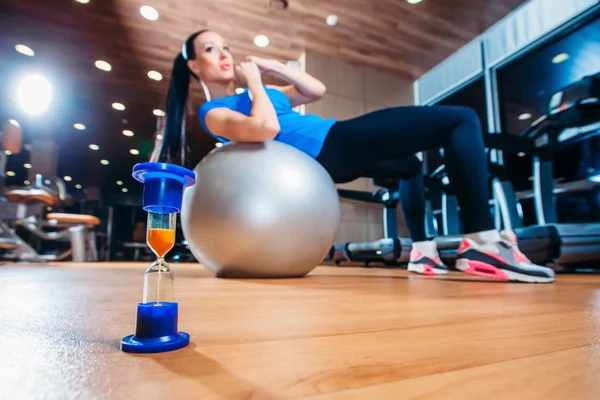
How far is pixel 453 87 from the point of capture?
387 cm

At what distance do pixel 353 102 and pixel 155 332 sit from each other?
3798 millimetres

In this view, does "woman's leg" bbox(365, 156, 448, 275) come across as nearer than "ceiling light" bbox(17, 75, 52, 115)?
Yes

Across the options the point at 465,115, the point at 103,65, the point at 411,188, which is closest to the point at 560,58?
the point at 411,188

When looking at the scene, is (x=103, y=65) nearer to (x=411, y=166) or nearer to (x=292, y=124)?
(x=292, y=124)

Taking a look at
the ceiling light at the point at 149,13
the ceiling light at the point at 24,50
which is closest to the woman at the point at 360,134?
the ceiling light at the point at 149,13

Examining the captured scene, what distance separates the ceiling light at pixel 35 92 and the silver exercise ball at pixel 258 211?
4.53 m

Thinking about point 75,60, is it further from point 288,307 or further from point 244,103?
point 288,307

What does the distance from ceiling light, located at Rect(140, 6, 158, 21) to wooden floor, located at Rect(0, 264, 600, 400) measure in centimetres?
330

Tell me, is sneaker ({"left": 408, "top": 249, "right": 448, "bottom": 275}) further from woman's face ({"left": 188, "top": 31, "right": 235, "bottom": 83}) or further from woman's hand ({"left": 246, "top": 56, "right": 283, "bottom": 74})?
woman's face ({"left": 188, "top": 31, "right": 235, "bottom": 83})

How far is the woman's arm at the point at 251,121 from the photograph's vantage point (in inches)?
48.9

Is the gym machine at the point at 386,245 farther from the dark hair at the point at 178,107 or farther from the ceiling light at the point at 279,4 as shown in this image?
the ceiling light at the point at 279,4

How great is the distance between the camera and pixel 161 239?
13.9 inches

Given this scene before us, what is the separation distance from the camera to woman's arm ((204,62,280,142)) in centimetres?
124

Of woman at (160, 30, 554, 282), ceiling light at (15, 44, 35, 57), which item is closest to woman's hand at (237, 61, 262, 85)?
woman at (160, 30, 554, 282)
